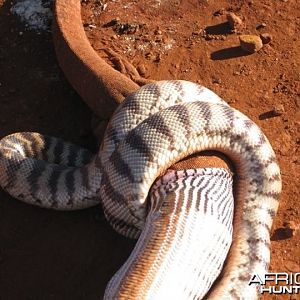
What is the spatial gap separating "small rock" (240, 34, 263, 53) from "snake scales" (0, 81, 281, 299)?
145 cm

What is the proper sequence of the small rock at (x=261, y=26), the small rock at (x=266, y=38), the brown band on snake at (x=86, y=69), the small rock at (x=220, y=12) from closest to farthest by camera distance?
the brown band on snake at (x=86, y=69), the small rock at (x=266, y=38), the small rock at (x=261, y=26), the small rock at (x=220, y=12)

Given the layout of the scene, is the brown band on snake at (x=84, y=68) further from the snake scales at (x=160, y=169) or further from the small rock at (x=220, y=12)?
the small rock at (x=220, y=12)

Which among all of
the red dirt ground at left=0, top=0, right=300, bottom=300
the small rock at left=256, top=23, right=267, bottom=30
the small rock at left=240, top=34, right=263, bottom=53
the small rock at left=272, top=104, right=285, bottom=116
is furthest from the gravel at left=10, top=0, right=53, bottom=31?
the small rock at left=272, top=104, right=285, bottom=116

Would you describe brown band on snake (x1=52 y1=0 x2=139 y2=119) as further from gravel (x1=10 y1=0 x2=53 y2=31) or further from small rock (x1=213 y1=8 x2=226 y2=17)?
small rock (x1=213 y1=8 x2=226 y2=17)

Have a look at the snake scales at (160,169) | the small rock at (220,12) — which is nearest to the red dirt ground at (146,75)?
the small rock at (220,12)

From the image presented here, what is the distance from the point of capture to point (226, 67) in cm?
746

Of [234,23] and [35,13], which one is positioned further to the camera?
[35,13]

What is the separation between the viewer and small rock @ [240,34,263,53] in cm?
748

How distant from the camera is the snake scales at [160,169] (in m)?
5.57

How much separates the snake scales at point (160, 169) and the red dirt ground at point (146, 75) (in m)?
0.25

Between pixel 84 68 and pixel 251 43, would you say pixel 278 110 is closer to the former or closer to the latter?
pixel 251 43

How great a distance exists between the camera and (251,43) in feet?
24.6

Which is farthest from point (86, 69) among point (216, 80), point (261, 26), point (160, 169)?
point (261, 26)

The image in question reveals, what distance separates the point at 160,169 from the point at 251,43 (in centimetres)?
259
